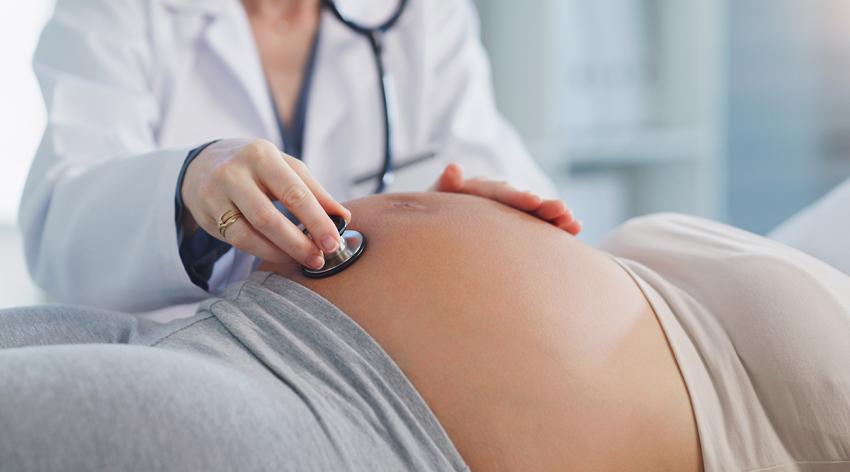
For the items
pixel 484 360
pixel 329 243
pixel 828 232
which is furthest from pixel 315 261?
pixel 828 232

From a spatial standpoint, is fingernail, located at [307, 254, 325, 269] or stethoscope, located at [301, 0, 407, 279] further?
stethoscope, located at [301, 0, 407, 279]

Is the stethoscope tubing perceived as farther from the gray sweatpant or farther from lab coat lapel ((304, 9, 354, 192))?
the gray sweatpant

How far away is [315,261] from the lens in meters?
0.70

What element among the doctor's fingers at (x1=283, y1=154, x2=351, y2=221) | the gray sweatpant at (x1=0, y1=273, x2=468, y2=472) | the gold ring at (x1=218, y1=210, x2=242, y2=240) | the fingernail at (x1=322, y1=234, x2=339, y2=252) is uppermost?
the doctor's fingers at (x1=283, y1=154, x2=351, y2=221)

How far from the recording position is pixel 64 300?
1.03 meters

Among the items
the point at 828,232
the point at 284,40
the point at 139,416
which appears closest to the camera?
the point at 139,416

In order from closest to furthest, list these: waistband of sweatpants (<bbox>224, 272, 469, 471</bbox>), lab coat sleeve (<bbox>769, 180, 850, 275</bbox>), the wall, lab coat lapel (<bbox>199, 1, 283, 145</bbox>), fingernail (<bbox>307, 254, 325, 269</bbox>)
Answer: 1. waistband of sweatpants (<bbox>224, 272, 469, 471</bbox>)
2. fingernail (<bbox>307, 254, 325, 269</bbox>)
3. lab coat sleeve (<bbox>769, 180, 850, 275</bbox>)
4. lab coat lapel (<bbox>199, 1, 283, 145</bbox>)
5. the wall

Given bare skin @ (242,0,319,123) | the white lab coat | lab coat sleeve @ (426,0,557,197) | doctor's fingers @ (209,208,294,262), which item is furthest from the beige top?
bare skin @ (242,0,319,123)

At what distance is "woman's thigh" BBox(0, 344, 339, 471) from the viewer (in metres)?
0.44

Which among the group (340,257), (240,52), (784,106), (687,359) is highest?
(240,52)

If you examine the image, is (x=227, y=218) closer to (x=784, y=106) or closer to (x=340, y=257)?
(x=340, y=257)

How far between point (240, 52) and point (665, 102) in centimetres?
150

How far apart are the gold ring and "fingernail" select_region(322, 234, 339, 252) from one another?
80 millimetres

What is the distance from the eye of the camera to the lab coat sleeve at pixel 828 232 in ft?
2.69
